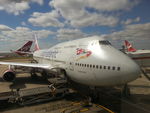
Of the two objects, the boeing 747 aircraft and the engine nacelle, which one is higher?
the boeing 747 aircraft

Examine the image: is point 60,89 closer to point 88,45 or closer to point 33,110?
point 33,110

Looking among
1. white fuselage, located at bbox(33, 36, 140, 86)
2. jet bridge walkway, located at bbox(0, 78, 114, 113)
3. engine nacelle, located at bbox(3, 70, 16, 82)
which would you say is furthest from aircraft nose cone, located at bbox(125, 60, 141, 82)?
engine nacelle, located at bbox(3, 70, 16, 82)

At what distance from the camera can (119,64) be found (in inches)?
360

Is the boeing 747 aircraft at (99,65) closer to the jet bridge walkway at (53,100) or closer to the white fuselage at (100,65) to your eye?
the white fuselage at (100,65)

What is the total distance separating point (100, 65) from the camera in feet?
32.1

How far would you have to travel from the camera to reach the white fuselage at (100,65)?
901 centimetres

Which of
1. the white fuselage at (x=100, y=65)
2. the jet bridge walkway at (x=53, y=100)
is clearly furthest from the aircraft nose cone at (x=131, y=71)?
the jet bridge walkway at (x=53, y=100)

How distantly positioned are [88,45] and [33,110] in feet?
21.7

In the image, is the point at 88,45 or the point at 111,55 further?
the point at 88,45

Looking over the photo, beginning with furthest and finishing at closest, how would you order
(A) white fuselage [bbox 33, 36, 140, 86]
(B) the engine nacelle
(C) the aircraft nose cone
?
(B) the engine nacelle < (A) white fuselage [bbox 33, 36, 140, 86] < (C) the aircraft nose cone

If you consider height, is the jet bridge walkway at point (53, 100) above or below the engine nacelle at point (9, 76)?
below

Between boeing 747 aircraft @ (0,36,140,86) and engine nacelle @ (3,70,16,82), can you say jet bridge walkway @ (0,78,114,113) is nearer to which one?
boeing 747 aircraft @ (0,36,140,86)

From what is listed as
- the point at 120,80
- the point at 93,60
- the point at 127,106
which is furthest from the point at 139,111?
the point at 93,60

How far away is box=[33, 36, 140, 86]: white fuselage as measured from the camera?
9.01 m
